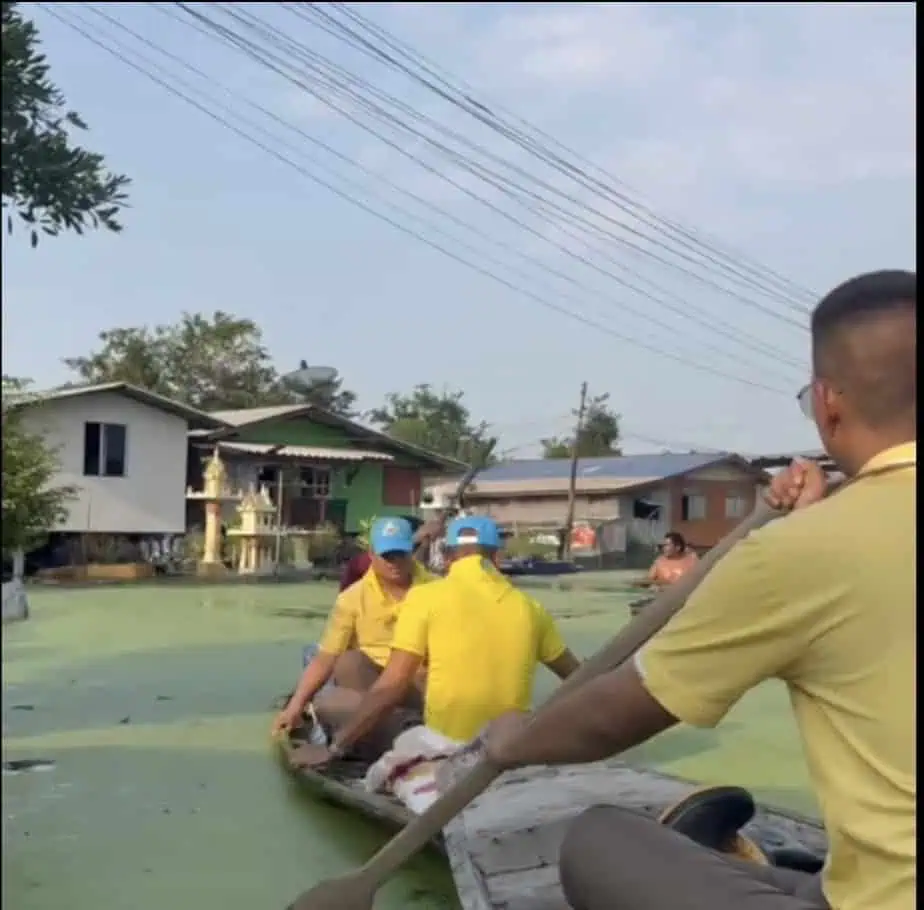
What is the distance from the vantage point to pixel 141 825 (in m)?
3.88

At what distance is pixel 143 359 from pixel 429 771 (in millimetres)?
23097

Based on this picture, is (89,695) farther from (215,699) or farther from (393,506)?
(393,506)

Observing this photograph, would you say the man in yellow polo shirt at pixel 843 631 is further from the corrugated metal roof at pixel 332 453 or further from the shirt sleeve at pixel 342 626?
the corrugated metal roof at pixel 332 453

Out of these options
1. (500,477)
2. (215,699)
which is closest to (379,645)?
(215,699)

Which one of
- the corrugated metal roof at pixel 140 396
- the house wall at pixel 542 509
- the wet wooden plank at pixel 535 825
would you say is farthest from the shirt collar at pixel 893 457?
the house wall at pixel 542 509

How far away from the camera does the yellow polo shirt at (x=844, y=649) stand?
4.54 ft

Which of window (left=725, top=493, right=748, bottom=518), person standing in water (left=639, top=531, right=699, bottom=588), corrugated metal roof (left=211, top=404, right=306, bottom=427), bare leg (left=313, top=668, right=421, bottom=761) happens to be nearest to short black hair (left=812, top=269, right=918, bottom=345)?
bare leg (left=313, top=668, right=421, bottom=761)

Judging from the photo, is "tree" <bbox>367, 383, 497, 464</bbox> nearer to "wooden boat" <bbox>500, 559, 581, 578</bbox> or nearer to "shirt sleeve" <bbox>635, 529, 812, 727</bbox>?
"wooden boat" <bbox>500, 559, 581, 578</bbox>

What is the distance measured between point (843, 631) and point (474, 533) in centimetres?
250

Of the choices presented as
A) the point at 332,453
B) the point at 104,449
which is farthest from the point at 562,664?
the point at 332,453

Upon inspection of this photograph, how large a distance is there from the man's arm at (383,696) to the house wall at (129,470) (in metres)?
13.2

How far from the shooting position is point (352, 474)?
22.7 meters

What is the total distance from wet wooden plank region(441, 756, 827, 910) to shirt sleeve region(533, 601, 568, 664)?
0.36 metres

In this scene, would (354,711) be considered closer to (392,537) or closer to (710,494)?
(392,537)
